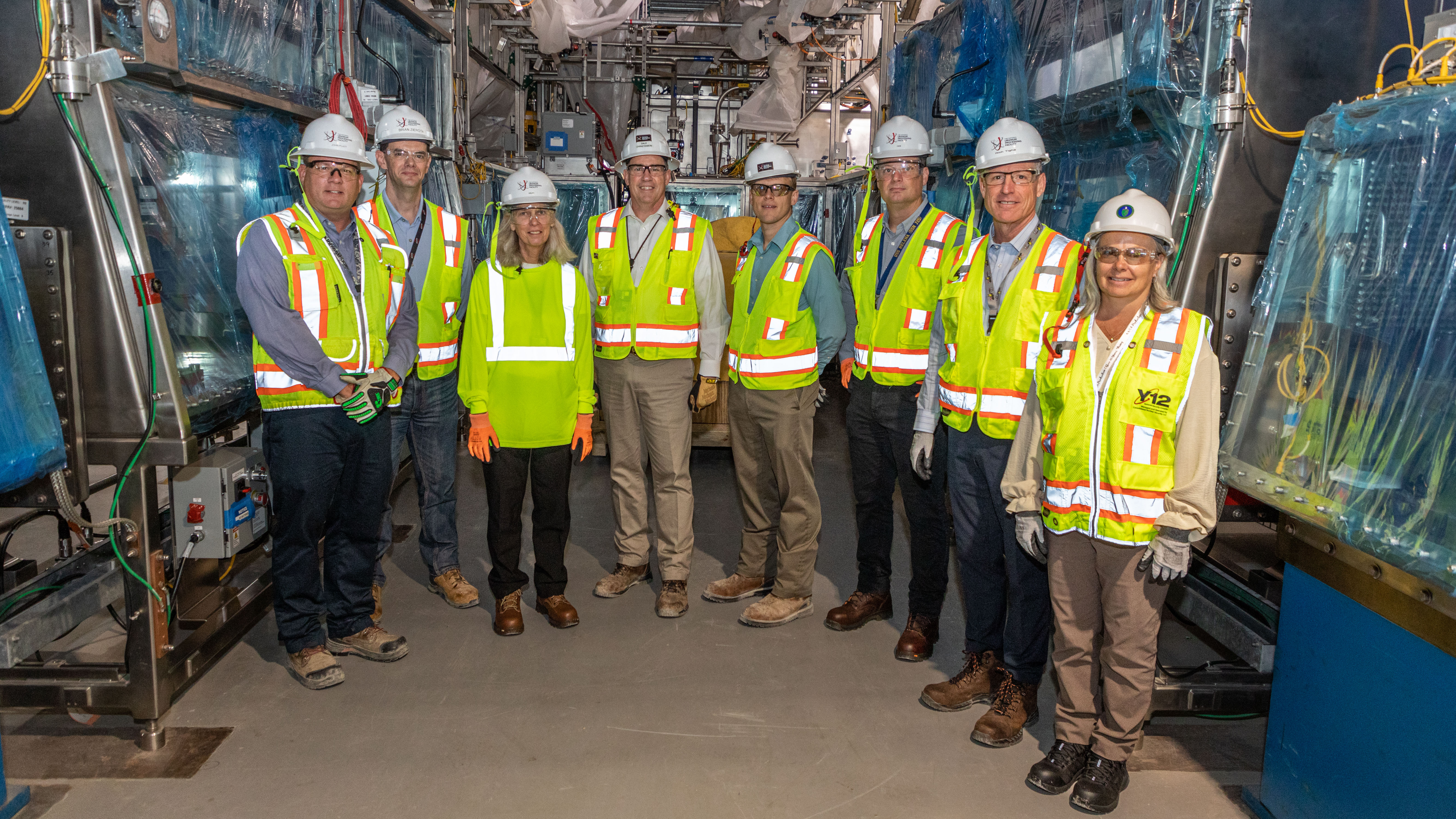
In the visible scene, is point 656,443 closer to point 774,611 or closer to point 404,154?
point 774,611

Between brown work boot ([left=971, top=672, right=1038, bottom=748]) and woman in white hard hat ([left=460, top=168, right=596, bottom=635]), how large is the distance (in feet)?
5.76

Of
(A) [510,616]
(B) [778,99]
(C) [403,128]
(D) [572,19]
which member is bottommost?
(A) [510,616]

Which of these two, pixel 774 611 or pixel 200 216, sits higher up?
pixel 200 216

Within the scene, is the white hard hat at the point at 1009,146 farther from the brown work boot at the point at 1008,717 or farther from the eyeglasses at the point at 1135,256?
the brown work boot at the point at 1008,717

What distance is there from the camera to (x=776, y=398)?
3873 mm

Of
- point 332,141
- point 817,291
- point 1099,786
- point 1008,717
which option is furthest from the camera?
point 817,291

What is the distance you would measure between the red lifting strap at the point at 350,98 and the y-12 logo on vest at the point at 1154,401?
3412mm

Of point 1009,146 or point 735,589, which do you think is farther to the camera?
point 735,589

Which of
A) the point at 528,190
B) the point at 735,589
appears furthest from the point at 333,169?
the point at 735,589

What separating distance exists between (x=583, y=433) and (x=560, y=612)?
0.77m

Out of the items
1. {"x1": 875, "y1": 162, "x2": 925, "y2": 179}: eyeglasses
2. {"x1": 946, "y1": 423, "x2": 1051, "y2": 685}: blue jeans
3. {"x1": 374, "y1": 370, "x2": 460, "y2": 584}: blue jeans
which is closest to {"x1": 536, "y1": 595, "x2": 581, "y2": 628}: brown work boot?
{"x1": 374, "y1": 370, "x2": 460, "y2": 584}: blue jeans

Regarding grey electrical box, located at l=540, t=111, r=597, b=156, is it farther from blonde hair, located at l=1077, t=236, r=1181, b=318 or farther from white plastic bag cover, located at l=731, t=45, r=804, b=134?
blonde hair, located at l=1077, t=236, r=1181, b=318

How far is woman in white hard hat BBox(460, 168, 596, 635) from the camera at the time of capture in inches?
144

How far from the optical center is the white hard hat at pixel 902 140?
3.59 meters
